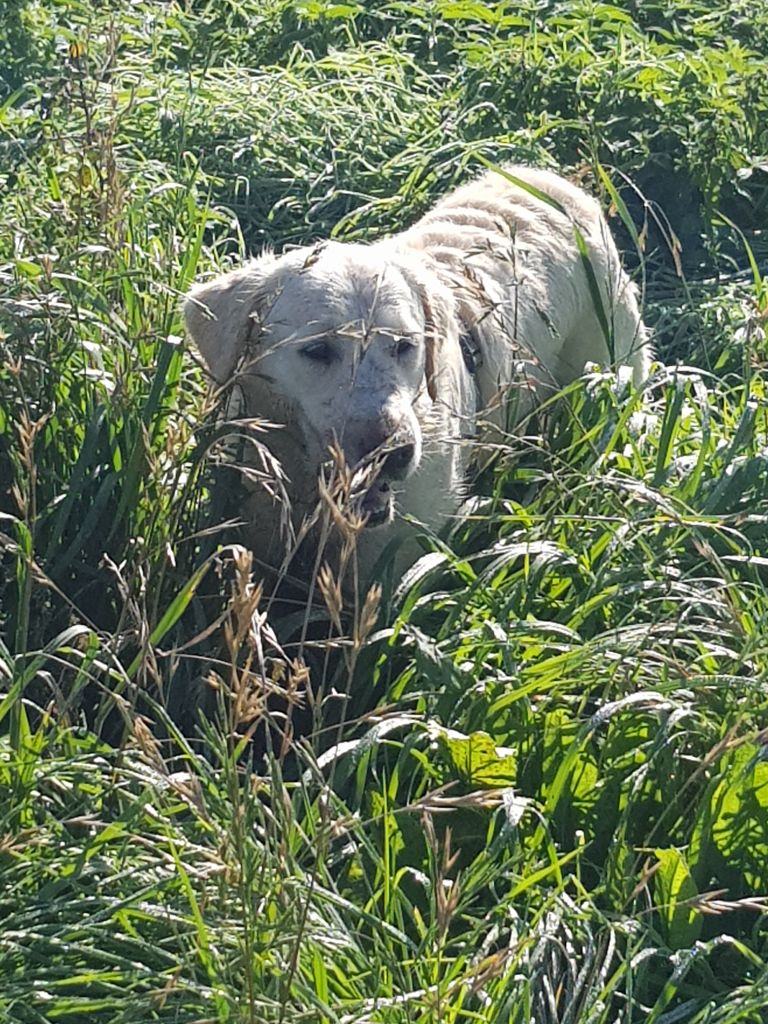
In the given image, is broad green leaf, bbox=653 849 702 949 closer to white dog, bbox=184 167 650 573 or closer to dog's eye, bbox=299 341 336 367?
white dog, bbox=184 167 650 573

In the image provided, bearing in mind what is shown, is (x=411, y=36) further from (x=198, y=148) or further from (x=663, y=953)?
(x=663, y=953)

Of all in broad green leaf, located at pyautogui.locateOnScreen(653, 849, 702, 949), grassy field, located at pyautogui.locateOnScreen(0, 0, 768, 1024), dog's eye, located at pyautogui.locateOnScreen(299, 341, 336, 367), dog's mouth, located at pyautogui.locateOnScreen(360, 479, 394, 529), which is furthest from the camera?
dog's eye, located at pyautogui.locateOnScreen(299, 341, 336, 367)

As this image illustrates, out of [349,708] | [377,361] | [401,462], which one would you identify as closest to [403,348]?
[377,361]

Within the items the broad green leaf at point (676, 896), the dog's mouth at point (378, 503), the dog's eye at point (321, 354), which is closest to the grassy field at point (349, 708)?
the broad green leaf at point (676, 896)

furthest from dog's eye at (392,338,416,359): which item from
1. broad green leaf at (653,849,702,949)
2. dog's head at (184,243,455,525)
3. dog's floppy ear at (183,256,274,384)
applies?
broad green leaf at (653,849,702,949)

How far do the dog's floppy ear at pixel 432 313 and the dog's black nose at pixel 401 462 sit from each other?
0.45 meters

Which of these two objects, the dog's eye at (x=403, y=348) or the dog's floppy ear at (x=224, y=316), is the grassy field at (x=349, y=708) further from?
the dog's eye at (x=403, y=348)

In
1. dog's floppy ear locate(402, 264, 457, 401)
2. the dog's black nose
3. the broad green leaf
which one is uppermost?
dog's floppy ear locate(402, 264, 457, 401)

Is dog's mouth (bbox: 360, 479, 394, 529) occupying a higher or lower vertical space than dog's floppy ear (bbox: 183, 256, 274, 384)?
lower

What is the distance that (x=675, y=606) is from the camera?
10.7ft

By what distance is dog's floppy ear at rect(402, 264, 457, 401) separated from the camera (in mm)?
3900

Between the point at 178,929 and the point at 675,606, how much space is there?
1.36 m

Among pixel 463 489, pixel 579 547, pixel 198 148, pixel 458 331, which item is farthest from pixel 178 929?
pixel 198 148

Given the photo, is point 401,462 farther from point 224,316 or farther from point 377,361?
point 224,316
